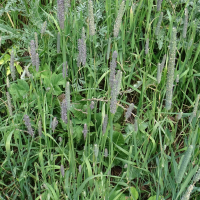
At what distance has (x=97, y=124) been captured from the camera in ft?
5.35

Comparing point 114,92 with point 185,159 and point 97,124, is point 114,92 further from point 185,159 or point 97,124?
point 97,124

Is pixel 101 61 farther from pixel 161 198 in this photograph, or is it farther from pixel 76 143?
pixel 161 198

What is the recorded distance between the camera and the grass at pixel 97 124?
122cm

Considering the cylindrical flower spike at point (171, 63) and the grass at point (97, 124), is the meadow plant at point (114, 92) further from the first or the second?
the cylindrical flower spike at point (171, 63)

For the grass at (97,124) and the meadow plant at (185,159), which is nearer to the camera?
the meadow plant at (185,159)

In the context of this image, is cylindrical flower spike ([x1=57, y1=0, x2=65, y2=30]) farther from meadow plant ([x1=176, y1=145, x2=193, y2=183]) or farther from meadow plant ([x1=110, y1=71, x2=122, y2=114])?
meadow plant ([x1=176, y1=145, x2=193, y2=183])

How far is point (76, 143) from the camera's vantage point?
162 centimetres

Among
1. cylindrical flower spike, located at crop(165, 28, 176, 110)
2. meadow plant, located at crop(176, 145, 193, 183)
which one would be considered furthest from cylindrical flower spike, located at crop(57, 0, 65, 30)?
meadow plant, located at crop(176, 145, 193, 183)

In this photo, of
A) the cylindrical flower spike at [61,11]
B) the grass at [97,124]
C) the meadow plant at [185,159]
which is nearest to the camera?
the meadow plant at [185,159]

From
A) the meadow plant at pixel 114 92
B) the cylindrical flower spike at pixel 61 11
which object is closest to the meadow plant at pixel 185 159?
the meadow plant at pixel 114 92

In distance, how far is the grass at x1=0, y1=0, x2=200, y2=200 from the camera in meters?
1.22

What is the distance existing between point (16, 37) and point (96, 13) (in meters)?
0.65

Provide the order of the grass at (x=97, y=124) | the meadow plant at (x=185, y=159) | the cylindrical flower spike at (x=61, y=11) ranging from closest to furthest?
1. the meadow plant at (x=185, y=159)
2. the cylindrical flower spike at (x=61, y=11)
3. the grass at (x=97, y=124)

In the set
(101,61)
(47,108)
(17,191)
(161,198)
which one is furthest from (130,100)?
(17,191)
